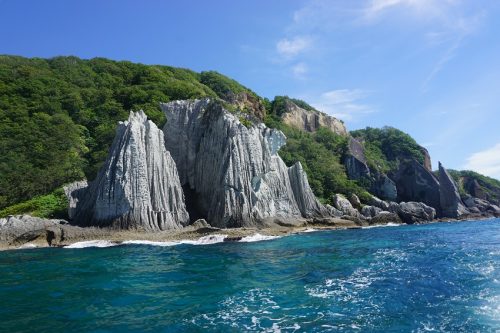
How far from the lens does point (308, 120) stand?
4035 inches

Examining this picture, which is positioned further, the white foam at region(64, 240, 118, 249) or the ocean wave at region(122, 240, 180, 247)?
the ocean wave at region(122, 240, 180, 247)

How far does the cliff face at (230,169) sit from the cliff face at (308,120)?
50607 mm

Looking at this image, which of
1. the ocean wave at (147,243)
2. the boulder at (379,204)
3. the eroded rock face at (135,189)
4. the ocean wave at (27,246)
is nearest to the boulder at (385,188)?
the boulder at (379,204)

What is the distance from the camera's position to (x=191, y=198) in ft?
136

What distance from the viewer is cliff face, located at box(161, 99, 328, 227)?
37.7m

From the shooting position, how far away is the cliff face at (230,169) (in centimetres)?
3766

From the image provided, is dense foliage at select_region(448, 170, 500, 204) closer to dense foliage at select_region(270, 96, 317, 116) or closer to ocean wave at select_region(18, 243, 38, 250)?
dense foliage at select_region(270, 96, 317, 116)

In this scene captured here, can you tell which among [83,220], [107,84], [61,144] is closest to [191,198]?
[83,220]

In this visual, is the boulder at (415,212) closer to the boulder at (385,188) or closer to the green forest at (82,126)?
the boulder at (385,188)

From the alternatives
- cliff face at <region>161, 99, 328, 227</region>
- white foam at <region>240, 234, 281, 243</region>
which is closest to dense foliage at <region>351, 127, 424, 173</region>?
cliff face at <region>161, 99, 328, 227</region>

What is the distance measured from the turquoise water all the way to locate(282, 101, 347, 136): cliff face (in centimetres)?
7602

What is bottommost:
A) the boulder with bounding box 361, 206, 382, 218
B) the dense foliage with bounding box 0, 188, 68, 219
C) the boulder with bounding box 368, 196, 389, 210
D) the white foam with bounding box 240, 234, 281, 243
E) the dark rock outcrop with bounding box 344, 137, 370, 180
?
the white foam with bounding box 240, 234, 281, 243

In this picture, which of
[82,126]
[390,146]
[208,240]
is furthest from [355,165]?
[82,126]

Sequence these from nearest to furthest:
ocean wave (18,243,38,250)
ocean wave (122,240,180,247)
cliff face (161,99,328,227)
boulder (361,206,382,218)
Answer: ocean wave (122,240,180,247) → ocean wave (18,243,38,250) → cliff face (161,99,328,227) → boulder (361,206,382,218)
